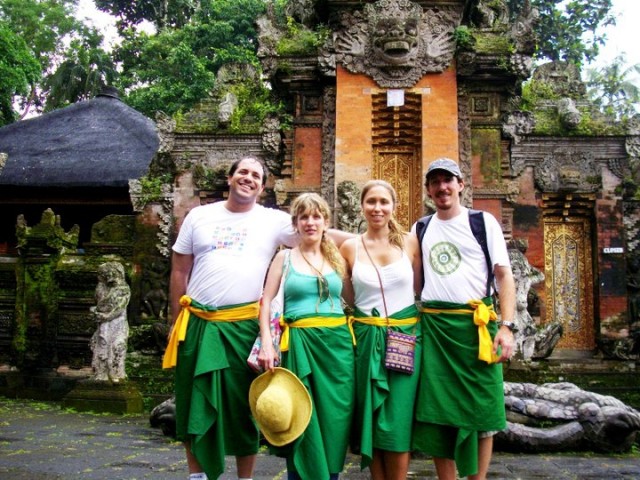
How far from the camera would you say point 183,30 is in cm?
2491

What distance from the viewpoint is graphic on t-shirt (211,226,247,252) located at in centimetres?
353

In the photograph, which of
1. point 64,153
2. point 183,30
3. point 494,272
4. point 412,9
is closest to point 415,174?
point 412,9

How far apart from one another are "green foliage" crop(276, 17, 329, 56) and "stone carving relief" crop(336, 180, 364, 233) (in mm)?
2557

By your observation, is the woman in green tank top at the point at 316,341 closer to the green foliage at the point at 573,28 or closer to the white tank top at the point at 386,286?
the white tank top at the point at 386,286

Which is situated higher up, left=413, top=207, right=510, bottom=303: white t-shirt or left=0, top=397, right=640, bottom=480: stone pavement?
left=413, top=207, right=510, bottom=303: white t-shirt

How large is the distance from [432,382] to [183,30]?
24.0 meters

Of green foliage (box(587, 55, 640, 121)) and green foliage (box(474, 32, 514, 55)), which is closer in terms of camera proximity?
green foliage (box(474, 32, 514, 55))

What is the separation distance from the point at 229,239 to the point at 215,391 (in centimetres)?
82

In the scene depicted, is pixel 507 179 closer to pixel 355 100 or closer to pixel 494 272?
pixel 355 100

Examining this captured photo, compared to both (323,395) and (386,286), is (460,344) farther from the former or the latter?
(323,395)

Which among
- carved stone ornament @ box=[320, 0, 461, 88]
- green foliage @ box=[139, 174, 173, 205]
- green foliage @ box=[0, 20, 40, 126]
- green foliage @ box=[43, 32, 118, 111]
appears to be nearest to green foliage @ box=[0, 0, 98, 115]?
green foliage @ box=[43, 32, 118, 111]

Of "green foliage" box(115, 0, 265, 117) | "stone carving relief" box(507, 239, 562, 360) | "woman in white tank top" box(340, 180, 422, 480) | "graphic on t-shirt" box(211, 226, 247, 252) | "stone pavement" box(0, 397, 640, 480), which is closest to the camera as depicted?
"woman in white tank top" box(340, 180, 422, 480)

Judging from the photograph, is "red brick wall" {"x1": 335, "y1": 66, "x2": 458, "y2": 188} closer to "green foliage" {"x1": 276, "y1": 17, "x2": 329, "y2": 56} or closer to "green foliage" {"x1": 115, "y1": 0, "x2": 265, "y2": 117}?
"green foliage" {"x1": 276, "y1": 17, "x2": 329, "y2": 56}

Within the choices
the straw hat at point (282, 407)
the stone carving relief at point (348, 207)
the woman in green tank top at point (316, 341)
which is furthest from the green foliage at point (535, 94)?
the straw hat at point (282, 407)
